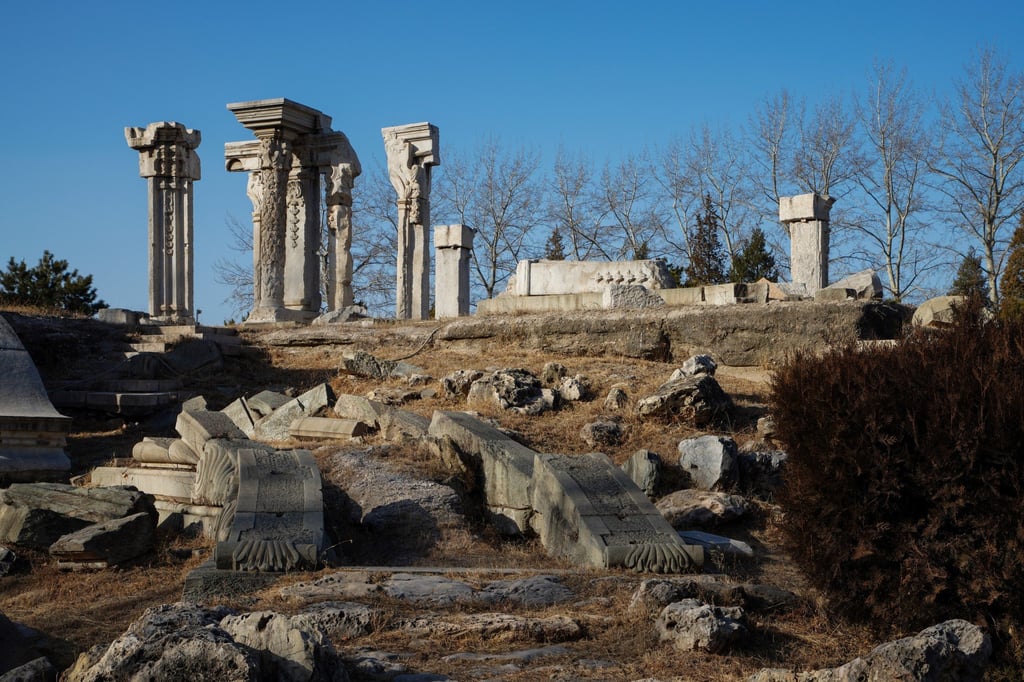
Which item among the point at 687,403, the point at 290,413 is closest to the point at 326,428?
the point at 290,413

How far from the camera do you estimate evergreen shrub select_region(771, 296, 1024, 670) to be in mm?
4770

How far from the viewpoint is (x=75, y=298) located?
27812 mm

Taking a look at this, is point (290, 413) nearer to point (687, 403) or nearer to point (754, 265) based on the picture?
point (687, 403)

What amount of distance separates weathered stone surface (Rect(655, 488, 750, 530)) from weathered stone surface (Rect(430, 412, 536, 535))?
3.64 feet

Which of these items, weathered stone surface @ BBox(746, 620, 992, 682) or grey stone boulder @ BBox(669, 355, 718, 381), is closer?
weathered stone surface @ BBox(746, 620, 992, 682)

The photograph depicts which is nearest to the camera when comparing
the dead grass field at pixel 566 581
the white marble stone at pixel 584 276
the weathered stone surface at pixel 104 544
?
the dead grass field at pixel 566 581

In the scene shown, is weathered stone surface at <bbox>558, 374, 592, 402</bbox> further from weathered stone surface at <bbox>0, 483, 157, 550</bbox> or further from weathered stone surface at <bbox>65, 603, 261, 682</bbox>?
weathered stone surface at <bbox>65, 603, 261, 682</bbox>

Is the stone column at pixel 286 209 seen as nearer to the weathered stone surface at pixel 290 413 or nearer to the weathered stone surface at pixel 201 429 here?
the weathered stone surface at pixel 290 413

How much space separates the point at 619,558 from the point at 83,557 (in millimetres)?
3858

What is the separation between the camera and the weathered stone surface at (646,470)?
8656 mm

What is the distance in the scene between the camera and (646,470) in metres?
8.73

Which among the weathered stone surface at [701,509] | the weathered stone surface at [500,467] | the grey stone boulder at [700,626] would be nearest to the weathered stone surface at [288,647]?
the grey stone boulder at [700,626]

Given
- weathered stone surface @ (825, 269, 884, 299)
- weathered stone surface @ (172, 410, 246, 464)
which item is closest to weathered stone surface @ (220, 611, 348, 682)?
weathered stone surface @ (172, 410, 246, 464)

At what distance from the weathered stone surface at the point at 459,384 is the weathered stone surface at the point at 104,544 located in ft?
15.0
